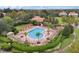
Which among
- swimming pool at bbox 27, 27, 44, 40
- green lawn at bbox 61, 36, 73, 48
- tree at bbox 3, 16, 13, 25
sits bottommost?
green lawn at bbox 61, 36, 73, 48

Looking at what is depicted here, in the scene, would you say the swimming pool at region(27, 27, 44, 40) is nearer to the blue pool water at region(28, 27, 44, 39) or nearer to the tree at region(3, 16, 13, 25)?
the blue pool water at region(28, 27, 44, 39)

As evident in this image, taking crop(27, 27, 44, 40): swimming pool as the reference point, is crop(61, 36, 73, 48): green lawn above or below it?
Answer: below

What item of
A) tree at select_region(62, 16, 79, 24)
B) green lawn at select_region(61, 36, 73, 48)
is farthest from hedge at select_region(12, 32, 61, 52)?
tree at select_region(62, 16, 79, 24)

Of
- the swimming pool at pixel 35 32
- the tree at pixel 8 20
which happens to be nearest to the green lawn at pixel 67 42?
the swimming pool at pixel 35 32

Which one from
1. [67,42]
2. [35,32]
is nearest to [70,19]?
[67,42]

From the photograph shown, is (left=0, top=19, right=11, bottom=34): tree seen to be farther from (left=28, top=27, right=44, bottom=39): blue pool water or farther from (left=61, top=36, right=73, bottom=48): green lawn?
(left=61, top=36, right=73, bottom=48): green lawn

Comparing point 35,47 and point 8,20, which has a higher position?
point 8,20

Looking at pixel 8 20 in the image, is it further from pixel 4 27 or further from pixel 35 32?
pixel 35 32
